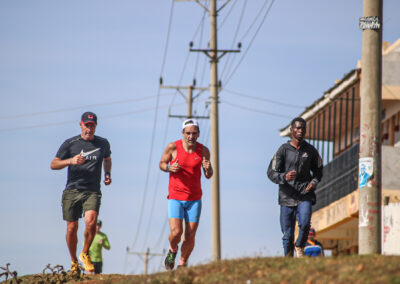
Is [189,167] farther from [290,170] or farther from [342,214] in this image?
[342,214]

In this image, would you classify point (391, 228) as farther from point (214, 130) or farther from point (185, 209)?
point (185, 209)

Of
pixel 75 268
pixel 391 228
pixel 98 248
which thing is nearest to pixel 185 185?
pixel 75 268

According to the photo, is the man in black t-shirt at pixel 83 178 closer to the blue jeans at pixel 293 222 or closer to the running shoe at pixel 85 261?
the running shoe at pixel 85 261

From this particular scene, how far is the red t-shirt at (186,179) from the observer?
13.2 m

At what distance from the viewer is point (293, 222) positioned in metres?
13.2

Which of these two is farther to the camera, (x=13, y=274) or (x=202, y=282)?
(x=13, y=274)

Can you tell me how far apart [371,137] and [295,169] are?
1.20m

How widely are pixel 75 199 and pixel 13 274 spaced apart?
4.99ft

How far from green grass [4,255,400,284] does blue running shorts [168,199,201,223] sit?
1977 millimetres

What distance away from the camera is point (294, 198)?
13000 mm

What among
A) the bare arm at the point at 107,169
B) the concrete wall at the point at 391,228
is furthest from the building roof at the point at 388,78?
the bare arm at the point at 107,169

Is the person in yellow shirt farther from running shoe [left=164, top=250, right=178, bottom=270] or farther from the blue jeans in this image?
the blue jeans

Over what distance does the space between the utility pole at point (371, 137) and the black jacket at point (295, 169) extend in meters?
0.71

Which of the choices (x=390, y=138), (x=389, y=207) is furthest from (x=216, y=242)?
(x=390, y=138)
